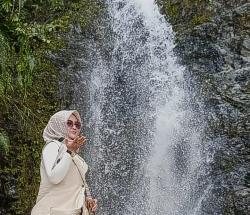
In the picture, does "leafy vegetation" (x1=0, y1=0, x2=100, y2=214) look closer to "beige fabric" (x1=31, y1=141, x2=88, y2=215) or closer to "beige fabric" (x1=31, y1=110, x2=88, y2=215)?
"beige fabric" (x1=31, y1=110, x2=88, y2=215)

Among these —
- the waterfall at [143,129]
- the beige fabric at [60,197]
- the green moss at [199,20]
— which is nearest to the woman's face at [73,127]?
the beige fabric at [60,197]

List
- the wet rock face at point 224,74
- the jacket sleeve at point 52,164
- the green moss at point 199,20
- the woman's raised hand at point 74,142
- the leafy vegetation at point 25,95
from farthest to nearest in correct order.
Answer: the green moss at point 199,20, the wet rock face at point 224,74, the leafy vegetation at point 25,95, the woman's raised hand at point 74,142, the jacket sleeve at point 52,164

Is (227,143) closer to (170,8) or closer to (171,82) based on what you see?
(171,82)

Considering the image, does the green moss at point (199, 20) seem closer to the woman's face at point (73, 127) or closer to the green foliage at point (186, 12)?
the green foliage at point (186, 12)

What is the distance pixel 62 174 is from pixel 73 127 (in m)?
0.39

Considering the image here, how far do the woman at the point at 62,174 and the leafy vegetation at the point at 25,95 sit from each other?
171 centimetres

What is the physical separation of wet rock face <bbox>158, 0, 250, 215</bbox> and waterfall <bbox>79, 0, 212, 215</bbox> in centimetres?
23

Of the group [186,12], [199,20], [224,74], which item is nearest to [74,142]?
[224,74]

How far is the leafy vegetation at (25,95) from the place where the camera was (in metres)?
5.52

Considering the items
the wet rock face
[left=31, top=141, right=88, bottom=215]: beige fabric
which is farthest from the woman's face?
the wet rock face

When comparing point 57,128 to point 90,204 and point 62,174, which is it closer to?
point 62,174

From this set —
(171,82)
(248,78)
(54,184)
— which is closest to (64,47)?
(171,82)

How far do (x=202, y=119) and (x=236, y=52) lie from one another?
1.37 metres

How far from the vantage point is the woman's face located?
134 inches
